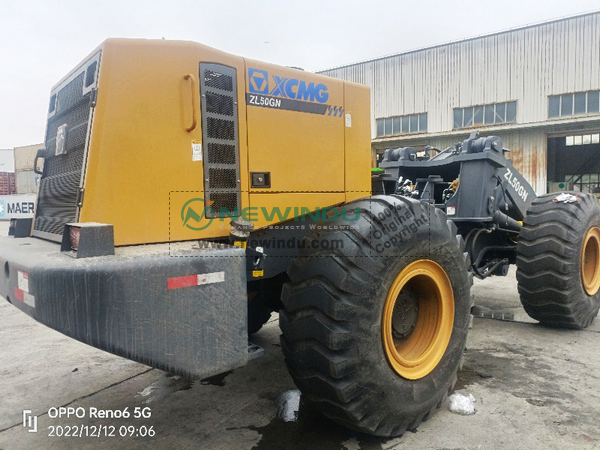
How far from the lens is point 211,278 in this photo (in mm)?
2354

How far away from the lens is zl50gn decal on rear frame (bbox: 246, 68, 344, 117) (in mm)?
2949

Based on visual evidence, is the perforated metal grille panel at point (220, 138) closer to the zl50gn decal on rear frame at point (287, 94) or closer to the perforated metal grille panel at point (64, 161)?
the zl50gn decal on rear frame at point (287, 94)

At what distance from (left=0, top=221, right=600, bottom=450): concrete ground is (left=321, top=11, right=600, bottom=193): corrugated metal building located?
19.4 m

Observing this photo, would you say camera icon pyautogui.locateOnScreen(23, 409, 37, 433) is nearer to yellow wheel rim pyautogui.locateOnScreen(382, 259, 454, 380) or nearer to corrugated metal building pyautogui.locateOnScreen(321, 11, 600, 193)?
yellow wheel rim pyautogui.locateOnScreen(382, 259, 454, 380)

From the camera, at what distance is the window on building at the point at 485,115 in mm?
22359

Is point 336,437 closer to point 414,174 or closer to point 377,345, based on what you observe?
point 377,345

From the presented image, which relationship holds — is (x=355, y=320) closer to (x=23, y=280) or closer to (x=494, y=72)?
(x=23, y=280)

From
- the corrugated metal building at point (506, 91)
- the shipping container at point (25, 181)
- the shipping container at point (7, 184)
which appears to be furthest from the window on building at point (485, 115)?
the shipping container at point (25, 181)

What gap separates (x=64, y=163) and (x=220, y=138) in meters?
1.22

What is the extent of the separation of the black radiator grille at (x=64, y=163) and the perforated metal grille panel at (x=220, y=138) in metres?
0.69

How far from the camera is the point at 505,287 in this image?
742 cm

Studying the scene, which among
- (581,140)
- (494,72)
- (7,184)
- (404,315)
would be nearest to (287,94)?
(404,315)

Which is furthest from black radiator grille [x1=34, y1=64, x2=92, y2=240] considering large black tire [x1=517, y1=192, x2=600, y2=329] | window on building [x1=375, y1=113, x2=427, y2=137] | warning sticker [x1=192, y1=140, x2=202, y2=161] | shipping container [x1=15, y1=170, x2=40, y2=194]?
shipping container [x1=15, y1=170, x2=40, y2=194]

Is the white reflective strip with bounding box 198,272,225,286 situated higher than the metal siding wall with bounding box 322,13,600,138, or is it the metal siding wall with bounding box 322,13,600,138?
the metal siding wall with bounding box 322,13,600,138
